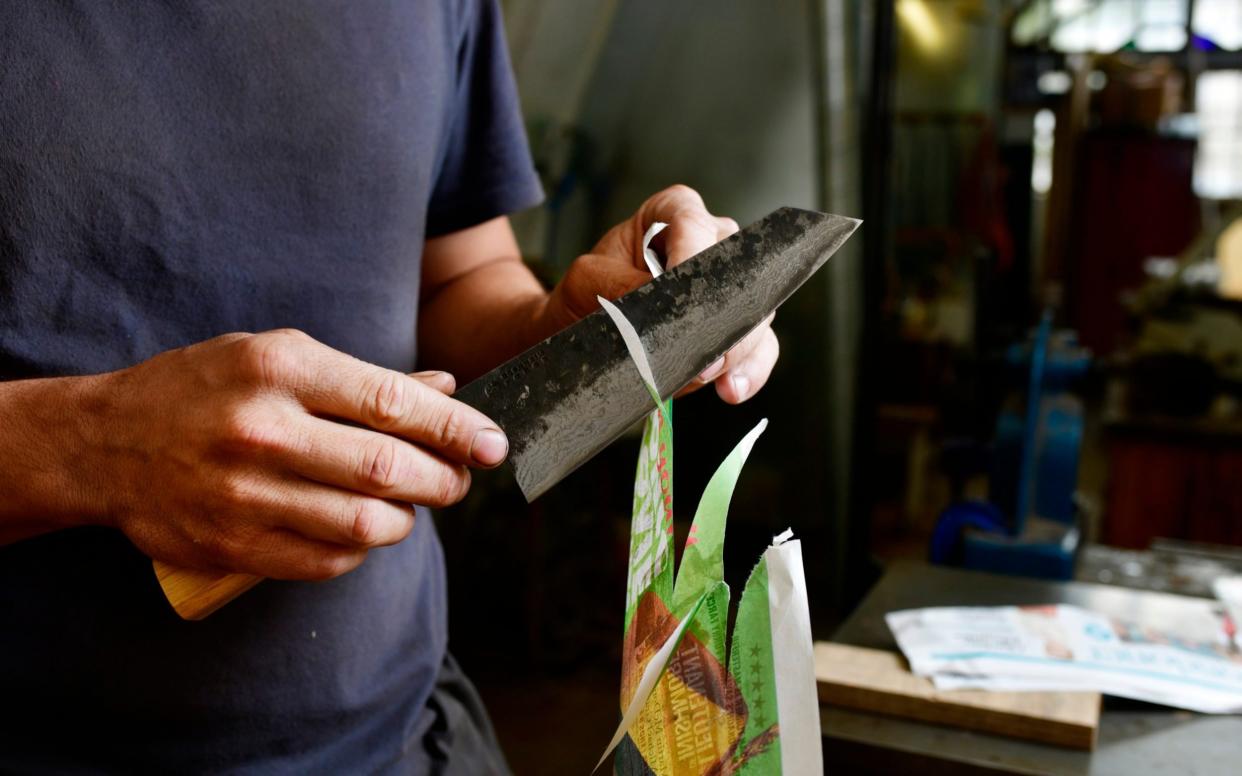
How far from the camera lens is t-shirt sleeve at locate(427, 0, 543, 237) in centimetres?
113

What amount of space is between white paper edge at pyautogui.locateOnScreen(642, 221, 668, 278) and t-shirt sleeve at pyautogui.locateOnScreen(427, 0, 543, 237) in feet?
1.15

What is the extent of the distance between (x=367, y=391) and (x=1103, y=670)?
3.26 ft

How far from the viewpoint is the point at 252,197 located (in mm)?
868

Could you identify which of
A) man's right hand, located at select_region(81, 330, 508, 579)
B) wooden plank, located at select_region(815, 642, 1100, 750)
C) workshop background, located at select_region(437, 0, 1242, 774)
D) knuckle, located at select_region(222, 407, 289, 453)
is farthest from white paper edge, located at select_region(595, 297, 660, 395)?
workshop background, located at select_region(437, 0, 1242, 774)

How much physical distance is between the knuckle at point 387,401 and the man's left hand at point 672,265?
24cm

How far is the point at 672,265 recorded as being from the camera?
0.78 metres

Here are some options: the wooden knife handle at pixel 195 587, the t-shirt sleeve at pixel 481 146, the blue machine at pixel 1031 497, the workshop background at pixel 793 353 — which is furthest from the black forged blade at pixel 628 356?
the workshop background at pixel 793 353

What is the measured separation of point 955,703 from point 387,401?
2.61 ft

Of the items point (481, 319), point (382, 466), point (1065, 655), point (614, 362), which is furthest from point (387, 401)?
point (1065, 655)

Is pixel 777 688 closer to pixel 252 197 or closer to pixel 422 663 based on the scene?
pixel 422 663

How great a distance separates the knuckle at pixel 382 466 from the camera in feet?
2.11

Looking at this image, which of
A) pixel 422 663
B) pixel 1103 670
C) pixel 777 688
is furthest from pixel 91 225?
pixel 1103 670

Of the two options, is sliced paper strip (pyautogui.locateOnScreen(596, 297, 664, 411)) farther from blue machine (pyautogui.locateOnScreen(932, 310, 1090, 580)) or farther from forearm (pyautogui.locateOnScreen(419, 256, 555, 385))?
blue machine (pyautogui.locateOnScreen(932, 310, 1090, 580))

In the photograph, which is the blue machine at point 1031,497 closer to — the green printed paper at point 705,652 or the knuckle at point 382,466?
the green printed paper at point 705,652
